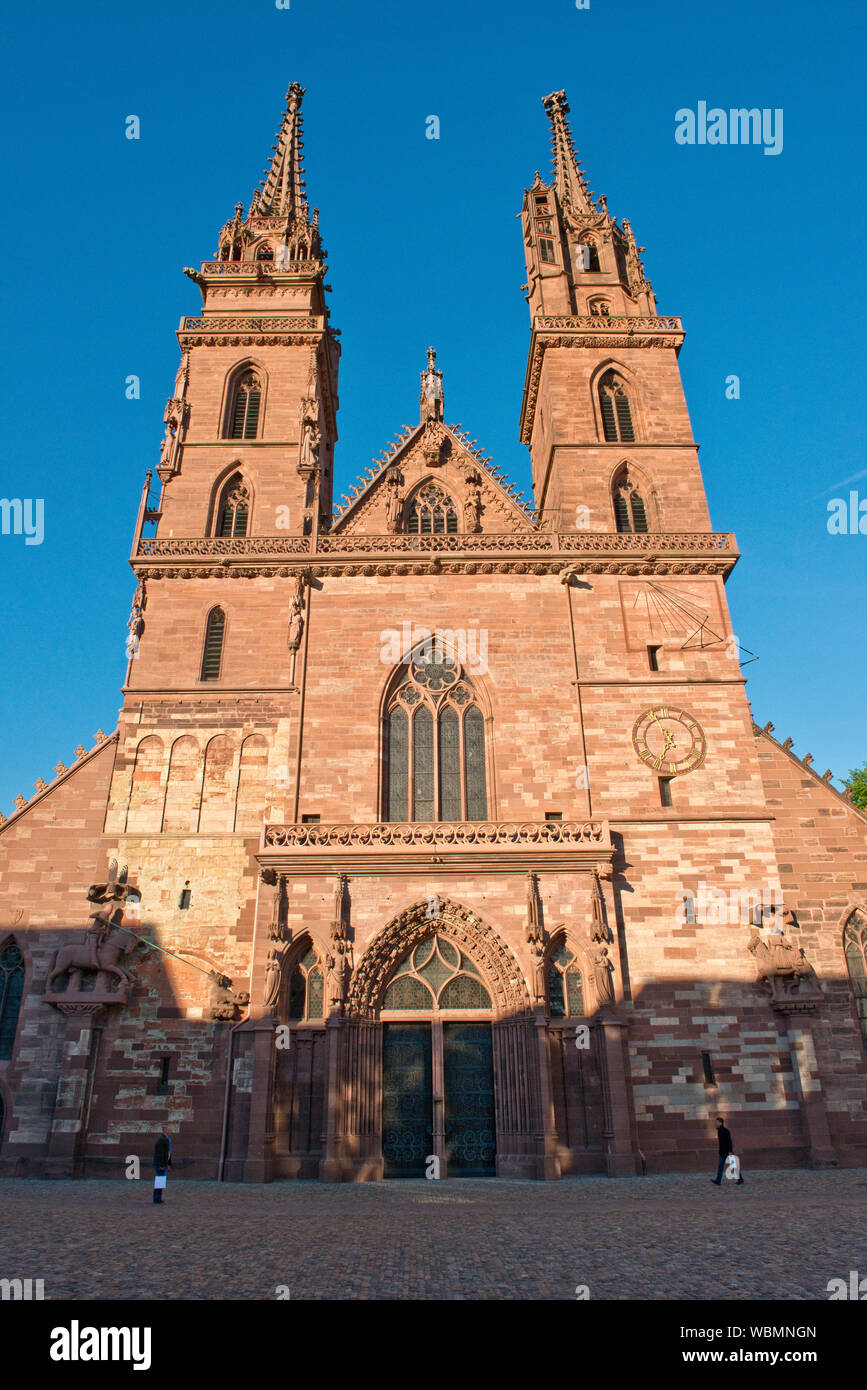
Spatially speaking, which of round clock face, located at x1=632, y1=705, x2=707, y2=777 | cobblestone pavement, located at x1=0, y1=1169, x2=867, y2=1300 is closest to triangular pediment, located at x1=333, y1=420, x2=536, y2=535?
round clock face, located at x1=632, y1=705, x2=707, y2=777

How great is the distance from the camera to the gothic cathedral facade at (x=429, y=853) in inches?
661

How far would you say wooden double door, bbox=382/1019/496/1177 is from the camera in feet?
54.2

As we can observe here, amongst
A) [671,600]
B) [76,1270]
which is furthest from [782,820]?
→ [76,1270]

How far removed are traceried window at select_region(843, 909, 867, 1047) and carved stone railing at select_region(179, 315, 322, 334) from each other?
70.7ft

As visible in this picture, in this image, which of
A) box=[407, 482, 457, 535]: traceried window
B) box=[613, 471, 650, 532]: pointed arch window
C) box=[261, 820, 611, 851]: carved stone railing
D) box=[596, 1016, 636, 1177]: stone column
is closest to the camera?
box=[596, 1016, 636, 1177]: stone column

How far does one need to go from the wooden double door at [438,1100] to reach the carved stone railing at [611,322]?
20.3 metres

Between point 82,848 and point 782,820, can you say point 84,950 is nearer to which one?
point 82,848

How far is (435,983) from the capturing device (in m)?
17.9

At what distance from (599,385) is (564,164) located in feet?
40.8

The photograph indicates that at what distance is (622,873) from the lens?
1869cm

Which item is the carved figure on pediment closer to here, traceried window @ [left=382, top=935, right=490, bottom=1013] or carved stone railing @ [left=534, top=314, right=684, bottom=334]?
carved stone railing @ [left=534, top=314, right=684, bottom=334]

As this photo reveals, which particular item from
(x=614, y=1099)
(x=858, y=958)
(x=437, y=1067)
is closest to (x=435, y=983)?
(x=437, y=1067)
